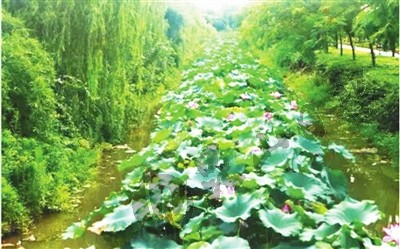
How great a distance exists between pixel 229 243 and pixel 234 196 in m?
0.52

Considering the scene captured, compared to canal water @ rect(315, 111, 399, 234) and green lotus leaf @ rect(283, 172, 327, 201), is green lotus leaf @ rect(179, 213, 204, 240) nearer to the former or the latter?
green lotus leaf @ rect(283, 172, 327, 201)

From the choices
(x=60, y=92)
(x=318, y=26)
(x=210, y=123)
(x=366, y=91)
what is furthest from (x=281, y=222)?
(x=318, y=26)

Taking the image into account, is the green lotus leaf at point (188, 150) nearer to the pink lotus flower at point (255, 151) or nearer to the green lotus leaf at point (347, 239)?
the pink lotus flower at point (255, 151)

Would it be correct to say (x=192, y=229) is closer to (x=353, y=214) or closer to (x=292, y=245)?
(x=292, y=245)

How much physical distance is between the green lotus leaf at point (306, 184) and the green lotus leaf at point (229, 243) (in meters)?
0.85

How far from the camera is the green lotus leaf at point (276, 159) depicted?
449 cm

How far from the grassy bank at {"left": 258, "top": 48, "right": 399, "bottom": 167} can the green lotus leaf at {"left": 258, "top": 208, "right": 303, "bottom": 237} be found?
3.64 metres

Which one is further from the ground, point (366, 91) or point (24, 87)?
point (24, 87)

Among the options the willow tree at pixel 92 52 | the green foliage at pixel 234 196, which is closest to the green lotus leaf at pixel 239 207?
the green foliage at pixel 234 196

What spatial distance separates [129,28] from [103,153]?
1912mm

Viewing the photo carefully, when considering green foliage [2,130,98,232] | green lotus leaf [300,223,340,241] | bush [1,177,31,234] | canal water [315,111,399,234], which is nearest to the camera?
green lotus leaf [300,223,340,241]

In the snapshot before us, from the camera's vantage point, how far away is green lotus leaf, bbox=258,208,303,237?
130 inches

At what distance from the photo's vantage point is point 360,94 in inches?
337

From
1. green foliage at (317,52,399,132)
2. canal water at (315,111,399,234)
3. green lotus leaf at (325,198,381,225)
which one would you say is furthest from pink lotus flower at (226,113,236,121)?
green lotus leaf at (325,198,381,225)
